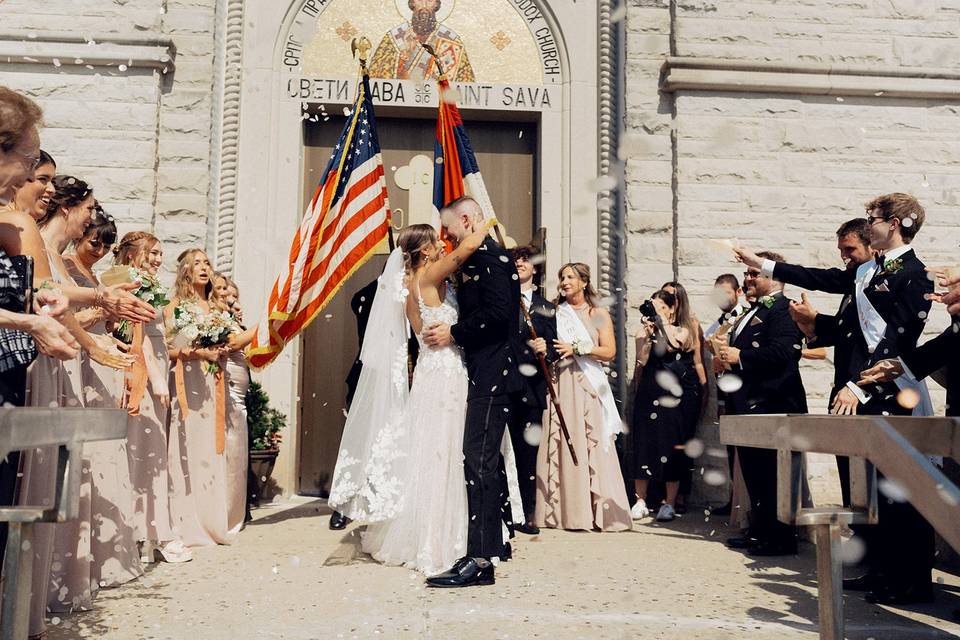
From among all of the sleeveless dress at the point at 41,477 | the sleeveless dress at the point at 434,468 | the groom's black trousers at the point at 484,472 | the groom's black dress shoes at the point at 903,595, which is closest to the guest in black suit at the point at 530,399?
the sleeveless dress at the point at 434,468

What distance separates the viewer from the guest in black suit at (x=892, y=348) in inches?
182

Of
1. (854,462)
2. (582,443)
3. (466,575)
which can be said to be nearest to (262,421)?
(582,443)

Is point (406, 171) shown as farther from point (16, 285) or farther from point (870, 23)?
point (16, 285)

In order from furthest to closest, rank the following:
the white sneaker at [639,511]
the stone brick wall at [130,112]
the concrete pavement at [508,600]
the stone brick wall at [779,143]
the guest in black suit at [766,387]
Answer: the stone brick wall at [779,143] → the stone brick wall at [130,112] → the white sneaker at [639,511] → the guest in black suit at [766,387] → the concrete pavement at [508,600]

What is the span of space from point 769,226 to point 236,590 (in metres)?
6.54

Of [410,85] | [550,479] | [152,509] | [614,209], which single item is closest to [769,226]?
[614,209]

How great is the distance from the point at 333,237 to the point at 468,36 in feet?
12.1

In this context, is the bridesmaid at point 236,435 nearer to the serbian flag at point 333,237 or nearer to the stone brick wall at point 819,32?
the serbian flag at point 333,237

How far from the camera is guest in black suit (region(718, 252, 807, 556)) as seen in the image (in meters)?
6.18

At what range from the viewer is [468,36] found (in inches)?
372

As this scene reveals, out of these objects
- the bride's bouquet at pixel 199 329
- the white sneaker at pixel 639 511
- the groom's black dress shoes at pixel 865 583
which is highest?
the bride's bouquet at pixel 199 329

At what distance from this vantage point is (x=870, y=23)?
8.96 metres

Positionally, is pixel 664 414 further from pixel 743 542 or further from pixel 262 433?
pixel 262 433

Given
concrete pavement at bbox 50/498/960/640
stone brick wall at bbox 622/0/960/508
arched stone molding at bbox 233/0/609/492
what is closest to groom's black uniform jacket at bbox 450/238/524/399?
concrete pavement at bbox 50/498/960/640
